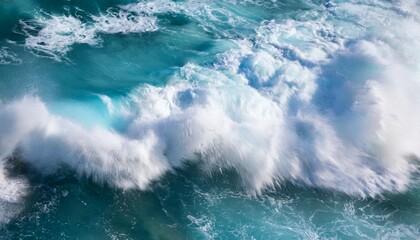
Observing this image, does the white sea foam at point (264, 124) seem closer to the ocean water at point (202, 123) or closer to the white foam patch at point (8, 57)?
the ocean water at point (202, 123)

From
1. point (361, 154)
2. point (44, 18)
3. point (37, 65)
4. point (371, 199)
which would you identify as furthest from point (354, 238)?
point (44, 18)

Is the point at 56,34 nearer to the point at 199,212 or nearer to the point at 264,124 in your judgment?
the point at 264,124

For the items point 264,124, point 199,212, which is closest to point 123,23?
point 264,124

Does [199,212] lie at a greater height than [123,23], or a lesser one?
lesser

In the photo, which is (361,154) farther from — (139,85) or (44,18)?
(44,18)

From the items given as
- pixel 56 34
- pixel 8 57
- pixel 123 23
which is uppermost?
pixel 123 23

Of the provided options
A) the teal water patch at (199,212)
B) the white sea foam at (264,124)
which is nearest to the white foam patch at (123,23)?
the white sea foam at (264,124)

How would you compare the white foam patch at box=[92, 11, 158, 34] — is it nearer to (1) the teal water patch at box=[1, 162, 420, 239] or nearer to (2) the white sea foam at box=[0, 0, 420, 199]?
(2) the white sea foam at box=[0, 0, 420, 199]

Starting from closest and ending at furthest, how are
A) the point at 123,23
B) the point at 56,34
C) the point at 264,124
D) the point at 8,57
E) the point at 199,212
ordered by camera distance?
the point at 199,212 → the point at 264,124 → the point at 8,57 → the point at 56,34 → the point at 123,23
